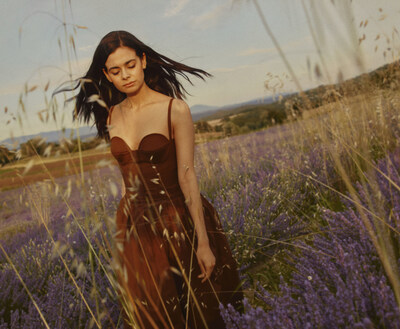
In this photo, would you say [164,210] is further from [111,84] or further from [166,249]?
[111,84]

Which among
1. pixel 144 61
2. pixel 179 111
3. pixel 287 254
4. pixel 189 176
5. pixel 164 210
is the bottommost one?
pixel 287 254

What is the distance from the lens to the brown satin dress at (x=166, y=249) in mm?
1737

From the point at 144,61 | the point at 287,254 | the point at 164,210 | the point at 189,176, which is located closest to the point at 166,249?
the point at 164,210

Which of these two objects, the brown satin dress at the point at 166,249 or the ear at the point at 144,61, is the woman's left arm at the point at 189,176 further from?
the ear at the point at 144,61

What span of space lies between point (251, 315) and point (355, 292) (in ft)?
1.22

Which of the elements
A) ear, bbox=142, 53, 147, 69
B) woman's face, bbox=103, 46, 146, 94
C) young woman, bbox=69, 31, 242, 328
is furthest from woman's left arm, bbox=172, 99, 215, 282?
ear, bbox=142, 53, 147, 69

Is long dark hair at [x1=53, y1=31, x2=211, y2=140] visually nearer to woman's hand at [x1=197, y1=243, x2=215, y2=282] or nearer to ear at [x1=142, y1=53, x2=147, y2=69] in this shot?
ear at [x1=142, y1=53, x2=147, y2=69]

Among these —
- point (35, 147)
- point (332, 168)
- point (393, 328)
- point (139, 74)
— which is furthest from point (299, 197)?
point (35, 147)

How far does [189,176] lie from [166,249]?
1.37 ft

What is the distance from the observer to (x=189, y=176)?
1825 millimetres

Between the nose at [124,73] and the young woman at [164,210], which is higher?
the nose at [124,73]

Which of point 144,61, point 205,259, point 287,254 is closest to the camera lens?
point 205,259

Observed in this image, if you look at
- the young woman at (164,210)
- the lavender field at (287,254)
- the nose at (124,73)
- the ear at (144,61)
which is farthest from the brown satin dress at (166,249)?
the ear at (144,61)

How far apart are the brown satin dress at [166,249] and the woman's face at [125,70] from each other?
0.25m
